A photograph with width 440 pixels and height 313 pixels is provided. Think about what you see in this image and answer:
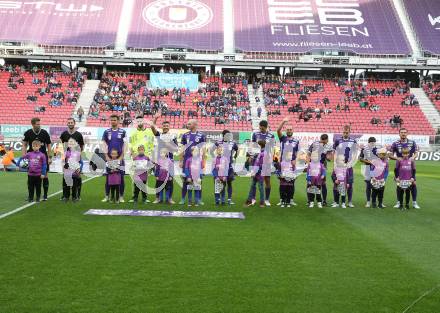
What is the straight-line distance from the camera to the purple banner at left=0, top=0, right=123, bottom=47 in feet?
157

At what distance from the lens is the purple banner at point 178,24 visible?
48.1 m

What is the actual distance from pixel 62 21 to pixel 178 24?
11502 mm

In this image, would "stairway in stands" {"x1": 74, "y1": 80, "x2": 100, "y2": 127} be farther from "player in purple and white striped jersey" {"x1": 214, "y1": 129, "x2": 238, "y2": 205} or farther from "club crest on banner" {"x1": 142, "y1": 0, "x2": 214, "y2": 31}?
"player in purple and white striped jersey" {"x1": 214, "y1": 129, "x2": 238, "y2": 205}

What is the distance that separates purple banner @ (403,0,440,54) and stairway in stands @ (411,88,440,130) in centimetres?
404


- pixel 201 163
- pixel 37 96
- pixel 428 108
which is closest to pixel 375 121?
pixel 428 108

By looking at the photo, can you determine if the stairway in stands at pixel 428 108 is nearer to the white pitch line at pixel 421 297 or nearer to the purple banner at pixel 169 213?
the purple banner at pixel 169 213

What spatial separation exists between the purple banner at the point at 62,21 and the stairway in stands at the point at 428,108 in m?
29.7

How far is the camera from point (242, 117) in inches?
1663

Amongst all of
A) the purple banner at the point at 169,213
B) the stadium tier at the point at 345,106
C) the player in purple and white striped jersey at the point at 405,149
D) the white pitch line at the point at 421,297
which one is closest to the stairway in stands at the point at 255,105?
the stadium tier at the point at 345,106

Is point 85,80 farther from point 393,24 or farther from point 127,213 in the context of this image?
point 127,213

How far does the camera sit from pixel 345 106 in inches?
1767

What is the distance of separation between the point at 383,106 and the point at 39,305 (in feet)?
145

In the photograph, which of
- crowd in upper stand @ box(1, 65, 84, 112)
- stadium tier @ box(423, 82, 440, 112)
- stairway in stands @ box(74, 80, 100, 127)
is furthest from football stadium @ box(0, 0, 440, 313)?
stadium tier @ box(423, 82, 440, 112)

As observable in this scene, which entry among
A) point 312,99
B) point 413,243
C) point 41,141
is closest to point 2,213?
point 41,141
